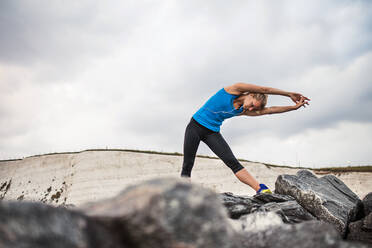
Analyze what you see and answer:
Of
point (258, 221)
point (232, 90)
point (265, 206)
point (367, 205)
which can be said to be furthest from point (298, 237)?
point (367, 205)

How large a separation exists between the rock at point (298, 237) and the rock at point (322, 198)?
12.6 feet

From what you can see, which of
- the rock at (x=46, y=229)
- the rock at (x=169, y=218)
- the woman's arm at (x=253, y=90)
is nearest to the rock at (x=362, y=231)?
the woman's arm at (x=253, y=90)

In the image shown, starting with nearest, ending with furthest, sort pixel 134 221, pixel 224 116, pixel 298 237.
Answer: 1. pixel 134 221
2. pixel 298 237
3. pixel 224 116

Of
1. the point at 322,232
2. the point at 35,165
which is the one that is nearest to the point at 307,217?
the point at 322,232

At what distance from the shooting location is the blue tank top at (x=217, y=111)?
579 cm

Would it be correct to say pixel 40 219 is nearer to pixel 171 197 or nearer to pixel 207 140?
pixel 171 197

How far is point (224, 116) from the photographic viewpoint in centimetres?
601

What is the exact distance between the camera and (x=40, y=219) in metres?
1.38

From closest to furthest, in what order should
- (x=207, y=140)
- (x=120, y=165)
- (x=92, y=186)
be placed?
(x=207, y=140) → (x=92, y=186) → (x=120, y=165)

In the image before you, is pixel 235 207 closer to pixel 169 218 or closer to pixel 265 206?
pixel 265 206

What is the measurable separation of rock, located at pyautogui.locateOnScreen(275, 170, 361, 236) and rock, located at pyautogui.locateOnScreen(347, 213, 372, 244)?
19cm

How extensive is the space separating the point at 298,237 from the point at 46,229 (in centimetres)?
163

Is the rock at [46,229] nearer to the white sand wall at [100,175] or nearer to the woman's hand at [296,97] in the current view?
the woman's hand at [296,97]

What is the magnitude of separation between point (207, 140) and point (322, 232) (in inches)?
159
